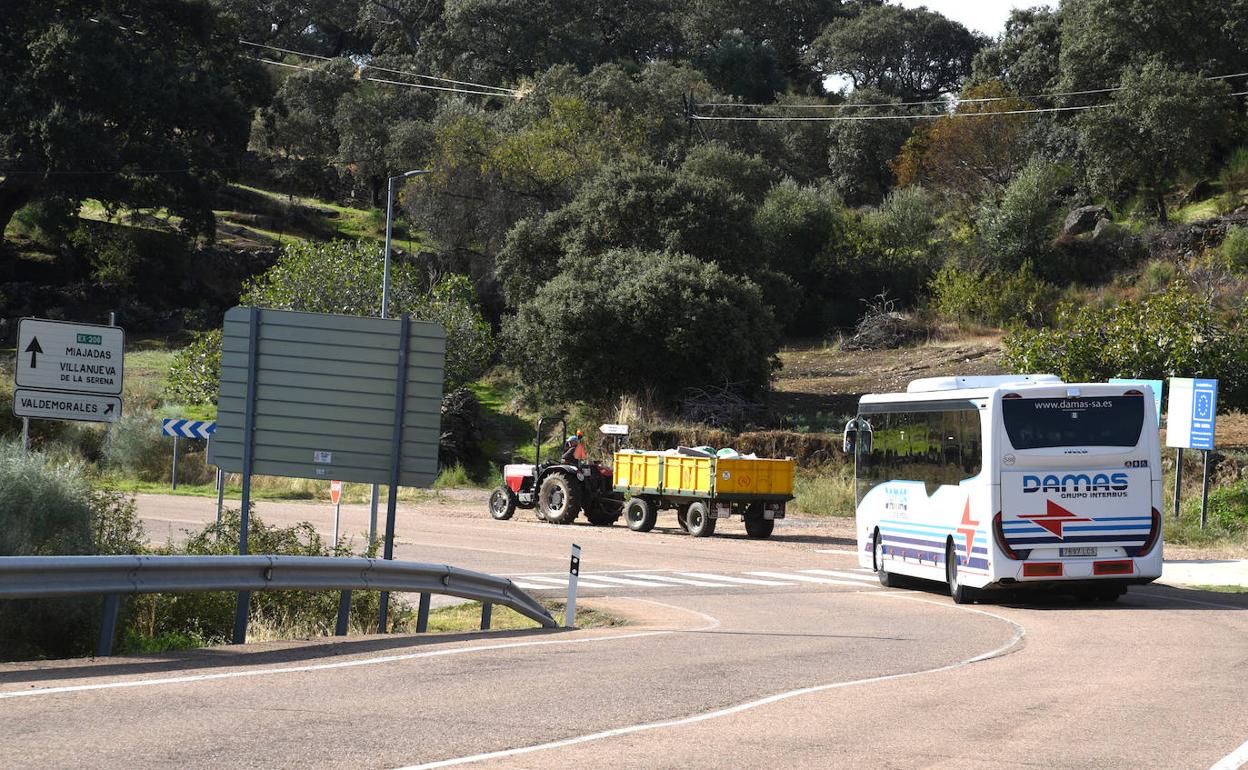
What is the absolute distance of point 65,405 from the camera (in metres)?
15.2

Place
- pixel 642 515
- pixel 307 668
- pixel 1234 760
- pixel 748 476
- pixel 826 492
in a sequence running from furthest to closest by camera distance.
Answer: pixel 826 492, pixel 642 515, pixel 748 476, pixel 307 668, pixel 1234 760

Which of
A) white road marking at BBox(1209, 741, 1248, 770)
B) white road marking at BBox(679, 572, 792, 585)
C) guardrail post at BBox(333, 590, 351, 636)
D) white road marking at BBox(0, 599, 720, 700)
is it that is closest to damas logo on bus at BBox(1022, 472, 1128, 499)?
white road marking at BBox(679, 572, 792, 585)

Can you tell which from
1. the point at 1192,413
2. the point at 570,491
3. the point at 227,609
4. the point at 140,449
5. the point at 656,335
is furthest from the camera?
the point at 656,335

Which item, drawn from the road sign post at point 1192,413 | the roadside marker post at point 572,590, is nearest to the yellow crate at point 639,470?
the road sign post at point 1192,413

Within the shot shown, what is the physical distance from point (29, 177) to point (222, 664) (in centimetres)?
5832

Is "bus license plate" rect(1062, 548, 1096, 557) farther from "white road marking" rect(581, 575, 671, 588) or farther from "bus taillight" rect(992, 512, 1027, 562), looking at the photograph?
"white road marking" rect(581, 575, 671, 588)

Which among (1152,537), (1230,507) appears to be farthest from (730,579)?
(1230,507)

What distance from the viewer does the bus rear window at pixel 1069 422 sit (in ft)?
60.7

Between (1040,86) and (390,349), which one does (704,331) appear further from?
(1040,86)

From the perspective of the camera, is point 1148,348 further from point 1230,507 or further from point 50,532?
point 50,532

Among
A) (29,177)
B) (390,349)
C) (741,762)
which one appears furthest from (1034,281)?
(741,762)

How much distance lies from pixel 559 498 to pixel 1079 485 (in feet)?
55.8

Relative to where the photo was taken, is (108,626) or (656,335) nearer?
(108,626)

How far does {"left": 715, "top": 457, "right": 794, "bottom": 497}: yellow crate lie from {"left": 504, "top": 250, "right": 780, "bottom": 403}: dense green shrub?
16.9 meters
